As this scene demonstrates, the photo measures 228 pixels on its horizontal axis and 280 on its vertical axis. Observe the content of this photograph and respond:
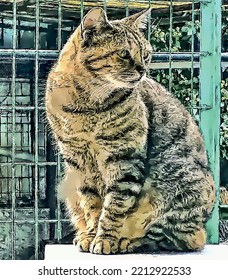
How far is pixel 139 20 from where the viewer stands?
6.31 feet

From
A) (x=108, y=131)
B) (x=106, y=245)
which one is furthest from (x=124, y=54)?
(x=106, y=245)

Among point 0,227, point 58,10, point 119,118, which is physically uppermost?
point 58,10

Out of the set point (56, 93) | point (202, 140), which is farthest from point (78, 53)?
point (202, 140)

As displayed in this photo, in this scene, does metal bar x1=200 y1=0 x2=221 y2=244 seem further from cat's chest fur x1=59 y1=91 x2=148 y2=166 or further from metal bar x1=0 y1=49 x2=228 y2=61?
cat's chest fur x1=59 y1=91 x2=148 y2=166

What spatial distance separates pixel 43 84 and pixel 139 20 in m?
0.27

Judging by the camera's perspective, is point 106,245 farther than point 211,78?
No

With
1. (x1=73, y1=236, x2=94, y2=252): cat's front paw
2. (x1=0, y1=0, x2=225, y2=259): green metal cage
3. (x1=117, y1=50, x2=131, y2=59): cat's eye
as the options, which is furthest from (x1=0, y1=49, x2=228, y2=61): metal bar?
(x1=73, y1=236, x2=94, y2=252): cat's front paw

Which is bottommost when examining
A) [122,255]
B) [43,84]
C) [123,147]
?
[122,255]

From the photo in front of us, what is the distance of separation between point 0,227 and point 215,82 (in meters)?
0.62

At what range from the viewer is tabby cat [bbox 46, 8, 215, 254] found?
185cm

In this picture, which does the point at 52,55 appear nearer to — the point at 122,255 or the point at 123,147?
the point at 123,147

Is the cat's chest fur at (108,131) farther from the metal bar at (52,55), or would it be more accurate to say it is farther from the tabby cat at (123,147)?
the metal bar at (52,55)

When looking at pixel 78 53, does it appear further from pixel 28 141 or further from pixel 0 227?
pixel 0 227

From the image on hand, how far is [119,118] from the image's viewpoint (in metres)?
1.86
